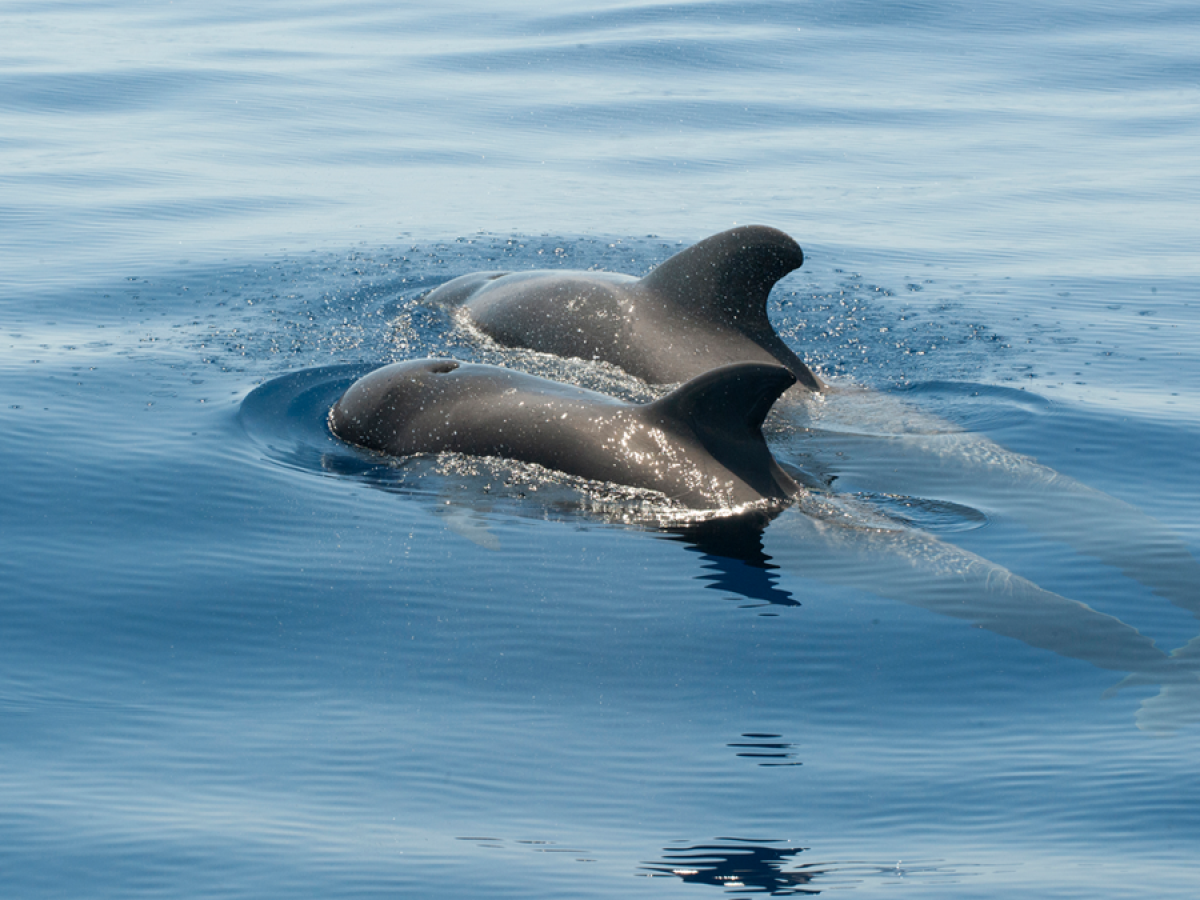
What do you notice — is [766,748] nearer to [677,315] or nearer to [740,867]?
[740,867]

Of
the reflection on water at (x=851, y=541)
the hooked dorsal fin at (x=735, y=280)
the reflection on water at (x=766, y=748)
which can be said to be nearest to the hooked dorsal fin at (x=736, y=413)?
the reflection on water at (x=851, y=541)

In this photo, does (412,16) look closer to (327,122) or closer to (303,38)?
(303,38)

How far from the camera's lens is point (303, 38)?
120 feet

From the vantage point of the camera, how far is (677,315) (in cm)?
1292

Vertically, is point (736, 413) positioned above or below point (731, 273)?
below

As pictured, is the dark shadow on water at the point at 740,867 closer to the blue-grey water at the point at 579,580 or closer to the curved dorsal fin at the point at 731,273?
the blue-grey water at the point at 579,580

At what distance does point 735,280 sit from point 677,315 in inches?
25.2

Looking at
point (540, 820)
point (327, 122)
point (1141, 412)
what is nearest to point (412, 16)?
point (327, 122)

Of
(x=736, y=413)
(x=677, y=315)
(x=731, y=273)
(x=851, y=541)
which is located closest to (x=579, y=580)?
(x=736, y=413)

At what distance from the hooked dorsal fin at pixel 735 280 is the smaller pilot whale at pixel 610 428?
91.1 inches

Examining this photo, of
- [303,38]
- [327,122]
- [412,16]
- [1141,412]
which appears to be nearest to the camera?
[1141,412]

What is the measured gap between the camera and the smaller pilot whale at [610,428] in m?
9.70

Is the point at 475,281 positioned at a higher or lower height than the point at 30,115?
lower

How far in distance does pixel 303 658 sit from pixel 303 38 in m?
31.3
